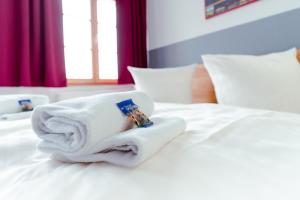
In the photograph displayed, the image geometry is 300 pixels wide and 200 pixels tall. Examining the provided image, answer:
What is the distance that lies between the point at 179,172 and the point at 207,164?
64 millimetres

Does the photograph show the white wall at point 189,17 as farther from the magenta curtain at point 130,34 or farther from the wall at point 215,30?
the magenta curtain at point 130,34

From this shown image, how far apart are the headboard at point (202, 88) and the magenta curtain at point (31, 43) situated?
4.58ft

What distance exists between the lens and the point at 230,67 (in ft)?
4.24

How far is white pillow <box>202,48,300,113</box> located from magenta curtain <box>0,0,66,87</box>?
1.68m

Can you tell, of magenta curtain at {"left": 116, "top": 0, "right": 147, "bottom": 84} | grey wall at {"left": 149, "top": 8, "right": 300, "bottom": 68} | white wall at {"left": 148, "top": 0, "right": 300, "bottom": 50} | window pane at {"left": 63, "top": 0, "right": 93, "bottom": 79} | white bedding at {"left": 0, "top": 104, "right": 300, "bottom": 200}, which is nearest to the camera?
white bedding at {"left": 0, "top": 104, "right": 300, "bottom": 200}

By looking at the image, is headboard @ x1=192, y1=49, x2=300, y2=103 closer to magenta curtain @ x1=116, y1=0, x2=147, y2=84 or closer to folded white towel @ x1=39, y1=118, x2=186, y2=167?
magenta curtain @ x1=116, y1=0, x2=147, y2=84

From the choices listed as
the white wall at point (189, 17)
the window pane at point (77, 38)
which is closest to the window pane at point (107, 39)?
the window pane at point (77, 38)

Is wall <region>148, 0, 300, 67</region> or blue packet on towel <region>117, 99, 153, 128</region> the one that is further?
wall <region>148, 0, 300, 67</region>

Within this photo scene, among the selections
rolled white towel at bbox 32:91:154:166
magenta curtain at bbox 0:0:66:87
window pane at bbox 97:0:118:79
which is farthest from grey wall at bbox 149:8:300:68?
rolled white towel at bbox 32:91:154:166

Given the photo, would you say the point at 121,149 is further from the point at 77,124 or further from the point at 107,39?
the point at 107,39

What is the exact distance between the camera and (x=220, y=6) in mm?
2111

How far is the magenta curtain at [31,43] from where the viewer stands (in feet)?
6.70

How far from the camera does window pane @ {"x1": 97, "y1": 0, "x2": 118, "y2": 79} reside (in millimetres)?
2961

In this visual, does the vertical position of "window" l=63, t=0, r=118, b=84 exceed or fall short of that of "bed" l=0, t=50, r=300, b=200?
it exceeds it
